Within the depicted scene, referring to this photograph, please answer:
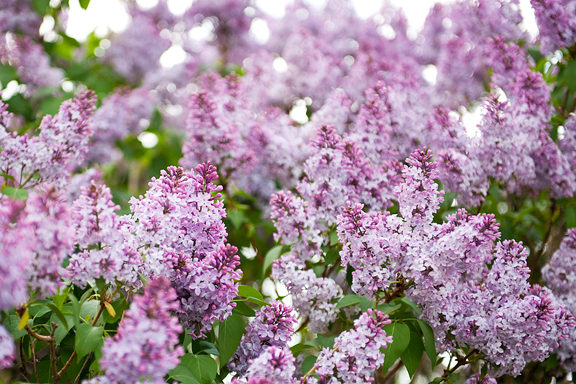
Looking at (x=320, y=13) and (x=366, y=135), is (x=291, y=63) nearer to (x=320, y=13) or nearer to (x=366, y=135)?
(x=320, y=13)

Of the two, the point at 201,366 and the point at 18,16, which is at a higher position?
the point at 201,366

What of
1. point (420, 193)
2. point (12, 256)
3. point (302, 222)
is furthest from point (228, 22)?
point (12, 256)

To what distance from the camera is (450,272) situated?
213 centimetres

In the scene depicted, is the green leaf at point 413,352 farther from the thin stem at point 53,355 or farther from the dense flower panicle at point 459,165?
the thin stem at point 53,355

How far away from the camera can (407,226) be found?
214cm

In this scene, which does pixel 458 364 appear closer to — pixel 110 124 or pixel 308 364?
pixel 308 364

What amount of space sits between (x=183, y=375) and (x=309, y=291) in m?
0.85

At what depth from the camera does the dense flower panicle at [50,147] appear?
97.6 inches

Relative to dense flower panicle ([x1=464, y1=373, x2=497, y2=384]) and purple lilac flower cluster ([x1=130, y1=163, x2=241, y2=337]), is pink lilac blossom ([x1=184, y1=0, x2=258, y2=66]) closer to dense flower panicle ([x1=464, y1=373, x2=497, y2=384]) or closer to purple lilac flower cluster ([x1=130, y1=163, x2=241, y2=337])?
purple lilac flower cluster ([x1=130, y1=163, x2=241, y2=337])

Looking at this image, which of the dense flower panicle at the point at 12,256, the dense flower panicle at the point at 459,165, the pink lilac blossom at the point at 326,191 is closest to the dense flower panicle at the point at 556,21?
the dense flower panicle at the point at 459,165

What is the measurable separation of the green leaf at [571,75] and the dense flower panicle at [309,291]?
6.86 ft

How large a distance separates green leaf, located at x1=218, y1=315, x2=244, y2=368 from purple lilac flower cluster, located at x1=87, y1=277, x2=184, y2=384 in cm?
53

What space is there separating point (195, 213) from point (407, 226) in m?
0.93

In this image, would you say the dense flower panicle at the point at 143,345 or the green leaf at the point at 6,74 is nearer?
the dense flower panicle at the point at 143,345
